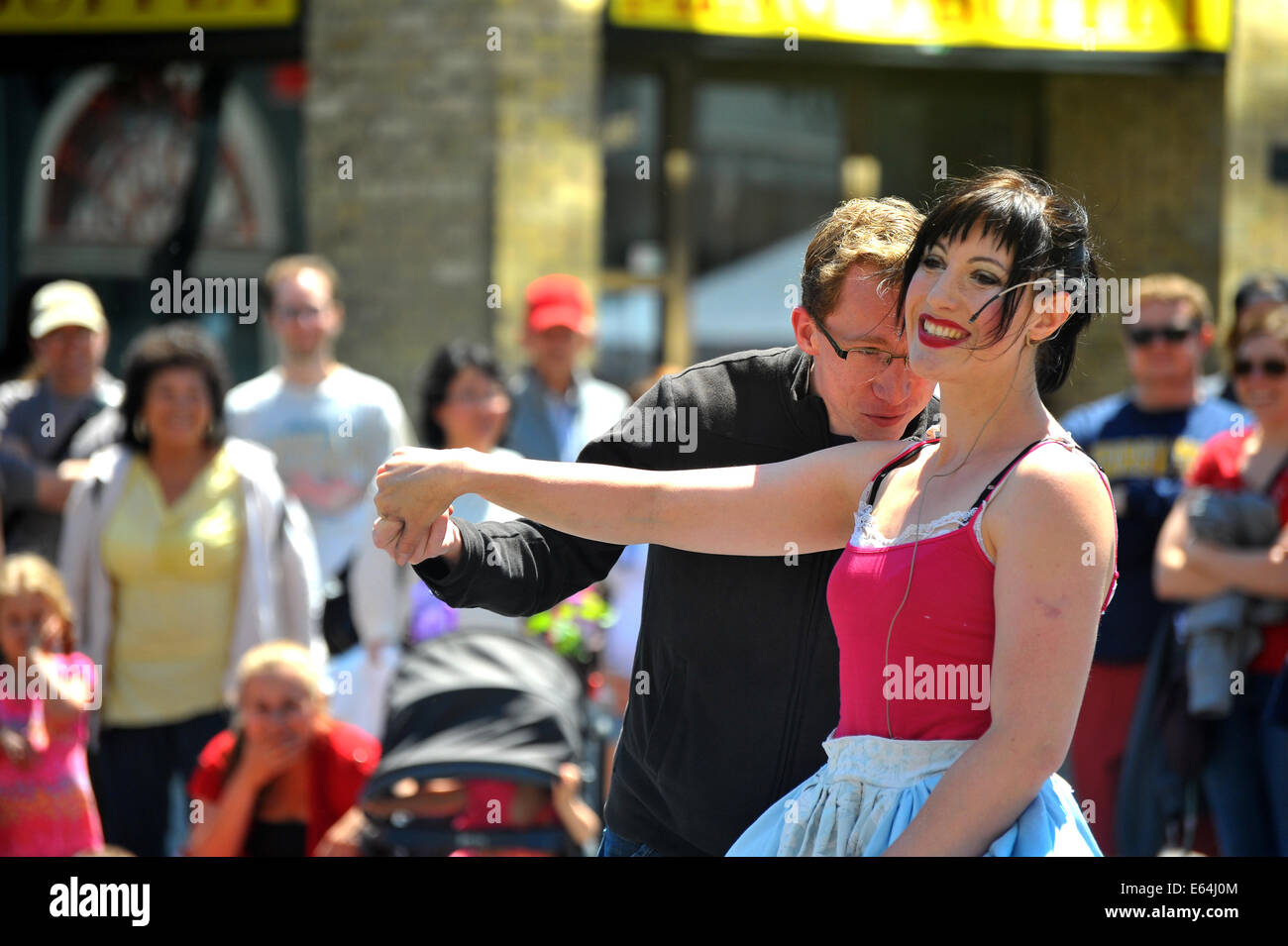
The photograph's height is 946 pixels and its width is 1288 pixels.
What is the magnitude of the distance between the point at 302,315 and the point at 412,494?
418 cm

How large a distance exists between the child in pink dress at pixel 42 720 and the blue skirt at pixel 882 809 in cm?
311

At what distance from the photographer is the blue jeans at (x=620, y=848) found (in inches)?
110

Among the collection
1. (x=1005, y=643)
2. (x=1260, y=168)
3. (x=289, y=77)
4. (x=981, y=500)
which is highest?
(x=289, y=77)

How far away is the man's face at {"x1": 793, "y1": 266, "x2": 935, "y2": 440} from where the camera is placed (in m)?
2.54

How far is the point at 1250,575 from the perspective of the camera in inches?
202

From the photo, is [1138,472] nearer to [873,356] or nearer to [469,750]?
[469,750]

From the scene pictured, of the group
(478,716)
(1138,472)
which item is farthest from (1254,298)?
(478,716)

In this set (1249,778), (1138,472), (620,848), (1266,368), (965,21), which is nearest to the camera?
(620,848)

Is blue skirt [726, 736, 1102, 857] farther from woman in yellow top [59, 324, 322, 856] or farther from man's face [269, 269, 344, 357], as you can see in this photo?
man's face [269, 269, 344, 357]

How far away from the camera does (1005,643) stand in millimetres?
1997

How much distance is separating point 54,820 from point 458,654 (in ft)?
4.23

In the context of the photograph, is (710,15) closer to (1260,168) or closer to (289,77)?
(289,77)

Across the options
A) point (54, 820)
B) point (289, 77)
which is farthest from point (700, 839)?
point (289, 77)

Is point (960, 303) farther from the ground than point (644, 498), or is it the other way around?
point (960, 303)
